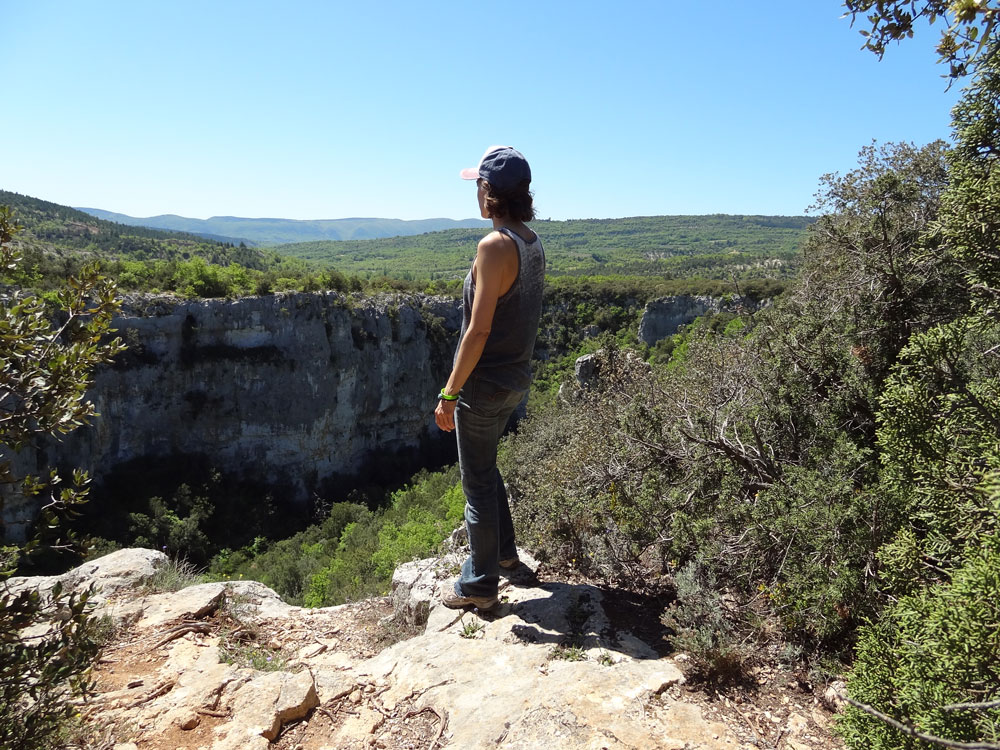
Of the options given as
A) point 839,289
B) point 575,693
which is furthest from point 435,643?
point 839,289

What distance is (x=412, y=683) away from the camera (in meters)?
2.61

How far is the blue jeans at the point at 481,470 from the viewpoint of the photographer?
280cm

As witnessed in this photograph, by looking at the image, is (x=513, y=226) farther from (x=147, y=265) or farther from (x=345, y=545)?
(x=147, y=265)

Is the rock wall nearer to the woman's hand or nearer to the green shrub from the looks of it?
the woman's hand

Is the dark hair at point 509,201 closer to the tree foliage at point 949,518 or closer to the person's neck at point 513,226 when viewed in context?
the person's neck at point 513,226

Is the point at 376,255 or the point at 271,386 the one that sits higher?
the point at 376,255

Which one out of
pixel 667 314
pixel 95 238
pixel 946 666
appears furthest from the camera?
pixel 95 238

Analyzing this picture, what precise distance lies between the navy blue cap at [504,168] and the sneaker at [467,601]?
7.17 feet

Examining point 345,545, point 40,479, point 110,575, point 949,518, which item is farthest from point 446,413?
point 345,545

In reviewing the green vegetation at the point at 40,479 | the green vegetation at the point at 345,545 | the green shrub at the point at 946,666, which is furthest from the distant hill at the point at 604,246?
the green vegetation at the point at 40,479

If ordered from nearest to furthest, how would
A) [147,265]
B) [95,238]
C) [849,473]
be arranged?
[849,473], [147,265], [95,238]

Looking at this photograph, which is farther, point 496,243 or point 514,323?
point 514,323

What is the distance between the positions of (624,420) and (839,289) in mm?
1720

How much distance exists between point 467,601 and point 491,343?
150 centimetres
